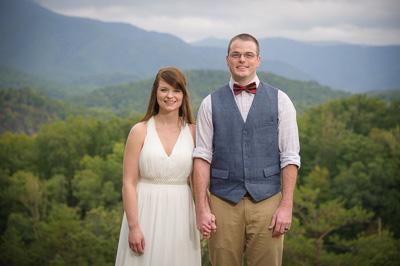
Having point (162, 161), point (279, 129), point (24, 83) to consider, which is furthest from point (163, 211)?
point (24, 83)

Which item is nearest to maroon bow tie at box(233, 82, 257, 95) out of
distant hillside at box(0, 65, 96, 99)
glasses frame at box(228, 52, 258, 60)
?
glasses frame at box(228, 52, 258, 60)

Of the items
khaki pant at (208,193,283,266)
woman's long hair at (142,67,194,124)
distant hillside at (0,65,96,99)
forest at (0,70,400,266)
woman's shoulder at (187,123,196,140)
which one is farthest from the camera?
distant hillside at (0,65,96,99)

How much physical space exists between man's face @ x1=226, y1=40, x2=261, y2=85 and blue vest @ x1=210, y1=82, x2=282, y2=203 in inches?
7.8

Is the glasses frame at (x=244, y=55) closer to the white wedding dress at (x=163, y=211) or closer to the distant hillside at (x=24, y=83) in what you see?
the white wedding dress at (x=163, y=211)

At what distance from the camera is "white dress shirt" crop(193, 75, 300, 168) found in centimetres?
281

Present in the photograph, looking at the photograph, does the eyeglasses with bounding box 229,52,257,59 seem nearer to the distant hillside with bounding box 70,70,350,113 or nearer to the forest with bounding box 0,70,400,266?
the forest with bounding box 0,70,400,266

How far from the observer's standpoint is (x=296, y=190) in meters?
22.2

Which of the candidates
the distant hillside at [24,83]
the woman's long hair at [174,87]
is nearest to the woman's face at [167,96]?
the woman's long hair at [174,87]

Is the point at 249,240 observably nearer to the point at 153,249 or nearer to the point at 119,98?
the point at 153,249

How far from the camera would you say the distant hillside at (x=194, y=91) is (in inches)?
3959

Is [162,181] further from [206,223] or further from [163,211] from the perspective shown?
[206,223]

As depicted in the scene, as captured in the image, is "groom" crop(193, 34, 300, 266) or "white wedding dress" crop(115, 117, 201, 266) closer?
"groom" crop(193, 34, 300, 266)

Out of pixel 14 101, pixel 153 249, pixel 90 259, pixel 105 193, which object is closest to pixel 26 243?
pixel 105 193

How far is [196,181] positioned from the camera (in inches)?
113
